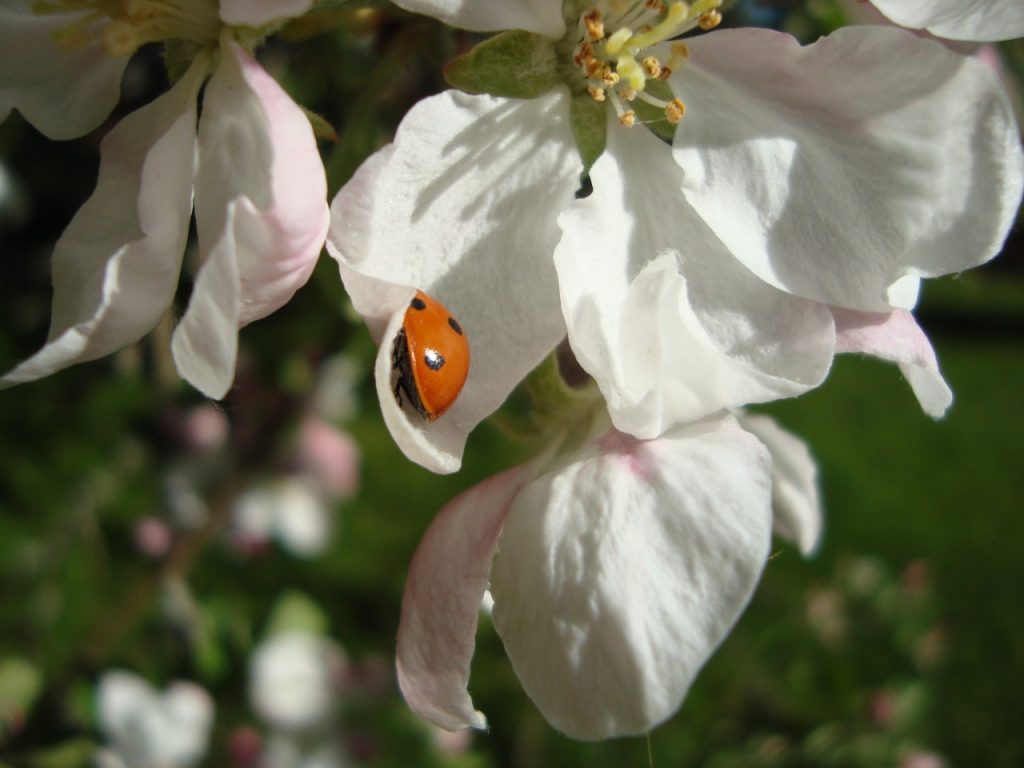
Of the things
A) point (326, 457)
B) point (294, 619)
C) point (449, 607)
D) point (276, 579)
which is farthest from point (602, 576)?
point (276, 579)

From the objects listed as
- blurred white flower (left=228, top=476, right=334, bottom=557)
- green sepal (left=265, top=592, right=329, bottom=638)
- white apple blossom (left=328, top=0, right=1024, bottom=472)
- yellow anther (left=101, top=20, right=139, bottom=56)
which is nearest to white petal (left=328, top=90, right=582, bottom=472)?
white apple blossom (left=328, top=0, right=1024, bottom=472)

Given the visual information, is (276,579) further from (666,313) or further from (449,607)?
(666,313)

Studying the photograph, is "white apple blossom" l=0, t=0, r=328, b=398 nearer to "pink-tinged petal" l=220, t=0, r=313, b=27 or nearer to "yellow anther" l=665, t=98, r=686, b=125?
"pink-tinged petal" l=220, t=0, r=313, b=27

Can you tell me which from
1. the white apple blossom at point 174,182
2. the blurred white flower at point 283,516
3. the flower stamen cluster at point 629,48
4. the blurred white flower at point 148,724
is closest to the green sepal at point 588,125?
the flower stamen cluster at point 629,48

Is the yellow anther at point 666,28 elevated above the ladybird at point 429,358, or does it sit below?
above

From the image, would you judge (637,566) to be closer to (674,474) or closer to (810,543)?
(674,474)

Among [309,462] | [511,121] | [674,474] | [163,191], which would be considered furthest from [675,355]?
[309,462]

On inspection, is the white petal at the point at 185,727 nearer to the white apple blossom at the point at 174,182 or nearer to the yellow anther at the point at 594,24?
the white apple blossom at the point at 174,182
